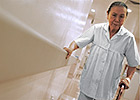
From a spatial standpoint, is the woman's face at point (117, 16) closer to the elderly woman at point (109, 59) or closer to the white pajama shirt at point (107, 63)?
the elderly woman at point (109, 59)

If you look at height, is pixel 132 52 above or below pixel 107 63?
above

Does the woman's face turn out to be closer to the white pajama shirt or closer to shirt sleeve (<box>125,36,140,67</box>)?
the white pajama shirt

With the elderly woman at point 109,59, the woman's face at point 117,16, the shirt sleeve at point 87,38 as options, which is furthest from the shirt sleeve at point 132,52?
the shirt sleeve at point 87,38

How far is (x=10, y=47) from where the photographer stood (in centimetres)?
28

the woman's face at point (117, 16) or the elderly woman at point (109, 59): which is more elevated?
the woman's face at point (117, 16)

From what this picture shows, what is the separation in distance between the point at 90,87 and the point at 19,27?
179 centimetres

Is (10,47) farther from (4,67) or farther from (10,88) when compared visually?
(10,88)

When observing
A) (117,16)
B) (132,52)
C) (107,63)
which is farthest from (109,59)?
(117,16)

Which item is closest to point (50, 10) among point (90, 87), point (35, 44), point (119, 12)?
point (35, 44)

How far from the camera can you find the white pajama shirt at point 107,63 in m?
1.94

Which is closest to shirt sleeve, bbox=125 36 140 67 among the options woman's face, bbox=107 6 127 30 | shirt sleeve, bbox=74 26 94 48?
woman's face, bbox=107 6 127 30

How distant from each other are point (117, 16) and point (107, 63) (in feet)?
1.86

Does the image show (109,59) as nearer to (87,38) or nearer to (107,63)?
(107,63)

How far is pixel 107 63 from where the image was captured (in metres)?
1.94
